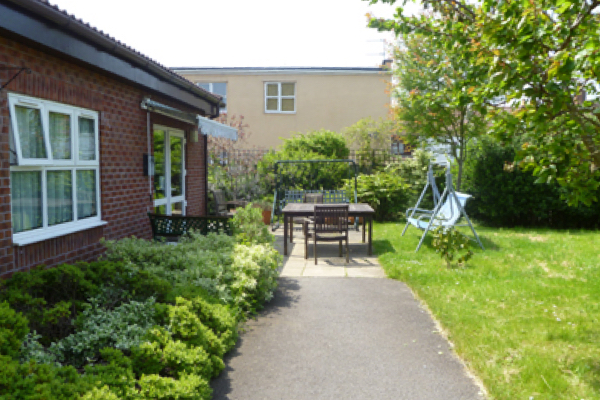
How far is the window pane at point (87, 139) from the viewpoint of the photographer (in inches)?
235

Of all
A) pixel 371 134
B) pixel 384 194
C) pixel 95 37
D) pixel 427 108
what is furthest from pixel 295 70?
pixel 95 37

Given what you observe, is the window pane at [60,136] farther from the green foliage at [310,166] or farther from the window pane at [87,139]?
the green foliage at [310,166]

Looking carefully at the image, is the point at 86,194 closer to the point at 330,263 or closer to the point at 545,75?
the point at 330,263

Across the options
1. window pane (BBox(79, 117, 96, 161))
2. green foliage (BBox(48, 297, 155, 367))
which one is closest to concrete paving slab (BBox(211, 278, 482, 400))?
green foliage (BBox(48, 297, 155, 367))

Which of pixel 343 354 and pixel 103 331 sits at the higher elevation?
pixel 103 331

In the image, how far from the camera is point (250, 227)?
23.2ft

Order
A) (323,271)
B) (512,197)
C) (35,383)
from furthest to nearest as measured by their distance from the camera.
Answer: (512,197) < (323,271) < (35,383)

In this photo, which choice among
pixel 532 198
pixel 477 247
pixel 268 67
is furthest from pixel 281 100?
pixel 477 247

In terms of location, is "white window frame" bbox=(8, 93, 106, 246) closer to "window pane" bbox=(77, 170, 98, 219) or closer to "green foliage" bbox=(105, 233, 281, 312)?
"window pane" bbox=(77, 170, 98, 219)

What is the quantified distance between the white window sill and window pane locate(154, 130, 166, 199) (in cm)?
229

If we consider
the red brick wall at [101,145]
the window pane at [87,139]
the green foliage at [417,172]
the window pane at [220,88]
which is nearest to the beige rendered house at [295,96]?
the window pane at [220,88]

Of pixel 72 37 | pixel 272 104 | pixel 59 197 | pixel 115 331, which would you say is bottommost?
pixel 115 331

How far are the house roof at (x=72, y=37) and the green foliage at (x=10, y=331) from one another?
2520 millimetres

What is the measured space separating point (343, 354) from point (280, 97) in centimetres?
1768
